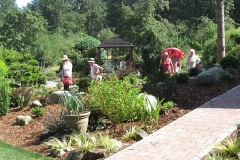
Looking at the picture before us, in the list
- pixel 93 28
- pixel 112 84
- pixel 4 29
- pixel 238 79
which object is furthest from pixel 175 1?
pixel 112 84

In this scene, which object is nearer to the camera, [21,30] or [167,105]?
[167,105]

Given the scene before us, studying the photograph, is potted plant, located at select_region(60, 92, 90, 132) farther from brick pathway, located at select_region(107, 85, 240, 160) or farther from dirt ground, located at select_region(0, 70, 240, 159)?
brick pathway, located at select_region(107, 85, 240, 160)

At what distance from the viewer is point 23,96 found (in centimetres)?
1002

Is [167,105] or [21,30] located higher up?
[21,30]

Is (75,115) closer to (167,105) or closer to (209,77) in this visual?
(167,105)

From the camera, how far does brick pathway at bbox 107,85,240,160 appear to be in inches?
195

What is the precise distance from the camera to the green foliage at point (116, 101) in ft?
21.5

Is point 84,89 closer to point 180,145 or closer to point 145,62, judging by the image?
point 145,62

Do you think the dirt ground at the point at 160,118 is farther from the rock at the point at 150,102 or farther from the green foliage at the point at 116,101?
the green foliage at the point at 116,101

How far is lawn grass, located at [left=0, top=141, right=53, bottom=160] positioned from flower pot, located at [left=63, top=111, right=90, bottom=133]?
2.62 ft

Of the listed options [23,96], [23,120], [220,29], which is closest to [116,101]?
[23,120]

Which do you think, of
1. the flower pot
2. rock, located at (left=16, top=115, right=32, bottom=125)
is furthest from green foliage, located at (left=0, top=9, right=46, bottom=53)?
the flower pot

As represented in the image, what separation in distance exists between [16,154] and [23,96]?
166 inches

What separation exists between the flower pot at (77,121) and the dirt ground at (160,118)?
627mm
